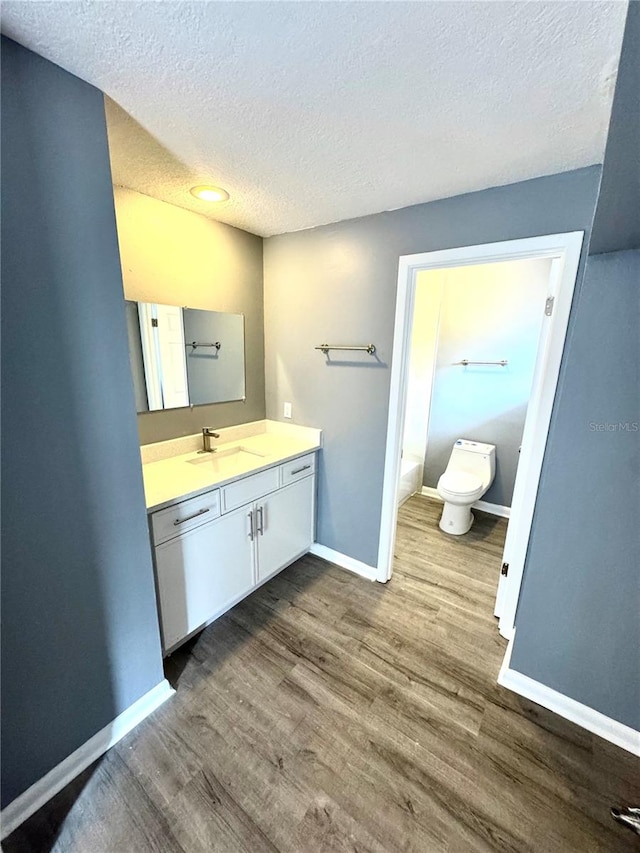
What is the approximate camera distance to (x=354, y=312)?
210cm

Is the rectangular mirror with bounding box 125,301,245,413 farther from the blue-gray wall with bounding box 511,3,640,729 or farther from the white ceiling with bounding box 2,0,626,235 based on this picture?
the blue-gray wall with bounding box 511,3,640,729

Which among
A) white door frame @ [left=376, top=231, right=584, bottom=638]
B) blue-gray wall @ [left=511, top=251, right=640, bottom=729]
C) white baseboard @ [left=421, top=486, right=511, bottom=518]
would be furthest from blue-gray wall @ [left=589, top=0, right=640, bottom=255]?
white baseboard @ [left=421, top=486, right=511, bottom=518]

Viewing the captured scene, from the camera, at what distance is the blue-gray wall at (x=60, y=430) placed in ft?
3.09

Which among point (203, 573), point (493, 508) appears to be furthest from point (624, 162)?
point (493, 508)

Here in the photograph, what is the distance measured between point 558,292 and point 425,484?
2497 millimetres

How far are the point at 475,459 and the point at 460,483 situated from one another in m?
0.43

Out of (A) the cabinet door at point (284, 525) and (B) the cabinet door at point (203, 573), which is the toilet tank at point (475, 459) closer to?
(A) the cabinet door at point (284, 525)

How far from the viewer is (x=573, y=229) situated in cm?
144

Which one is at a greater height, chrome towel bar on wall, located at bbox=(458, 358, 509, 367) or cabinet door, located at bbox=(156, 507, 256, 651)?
chrome towel bar on wall, located at bbox=(458, 358, 509, 367)

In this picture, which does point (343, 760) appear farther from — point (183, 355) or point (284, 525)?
point (183, 355)

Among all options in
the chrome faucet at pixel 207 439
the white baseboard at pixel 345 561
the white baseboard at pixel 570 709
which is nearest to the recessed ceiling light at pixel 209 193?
the chrome faucet at pixel 207 439

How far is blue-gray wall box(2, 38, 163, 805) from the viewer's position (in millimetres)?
943

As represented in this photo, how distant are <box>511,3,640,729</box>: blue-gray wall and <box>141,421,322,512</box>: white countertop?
1.42 metres

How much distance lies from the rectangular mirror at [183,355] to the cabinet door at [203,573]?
790 millimetres
